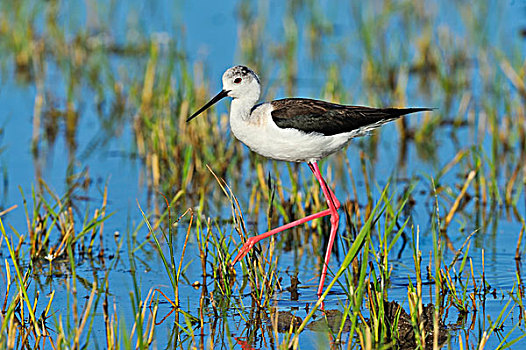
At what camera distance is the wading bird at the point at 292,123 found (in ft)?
16.9

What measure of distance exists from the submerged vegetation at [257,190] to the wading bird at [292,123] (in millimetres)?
246

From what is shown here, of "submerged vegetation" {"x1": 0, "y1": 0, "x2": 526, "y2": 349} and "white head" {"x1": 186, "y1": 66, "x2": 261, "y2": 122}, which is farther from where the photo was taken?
"white head" {"x1": 186, "y1": 66, "x2": 261, "y2": 122}

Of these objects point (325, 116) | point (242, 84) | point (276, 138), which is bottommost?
point (276, 138)

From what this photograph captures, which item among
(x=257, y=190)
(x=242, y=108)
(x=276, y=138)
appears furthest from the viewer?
(x=257, y=190)

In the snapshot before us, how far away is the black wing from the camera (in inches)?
203

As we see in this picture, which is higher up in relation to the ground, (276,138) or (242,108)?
(242,108)

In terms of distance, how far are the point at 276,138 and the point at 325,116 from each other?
1.05 feet

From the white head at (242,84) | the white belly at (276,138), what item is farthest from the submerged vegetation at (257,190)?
the white head at (242,84)

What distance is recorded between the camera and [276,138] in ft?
16.9

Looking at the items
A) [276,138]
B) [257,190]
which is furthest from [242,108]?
[257,190]

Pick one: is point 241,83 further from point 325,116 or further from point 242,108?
point 325,116

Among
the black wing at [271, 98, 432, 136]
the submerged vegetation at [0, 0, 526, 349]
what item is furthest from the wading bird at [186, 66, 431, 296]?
the submerged vegetation at [0, 0, 526, 349]

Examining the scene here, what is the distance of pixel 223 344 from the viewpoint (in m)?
4.38

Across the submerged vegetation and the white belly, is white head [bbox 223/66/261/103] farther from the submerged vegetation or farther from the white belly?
the submerged vegetation
